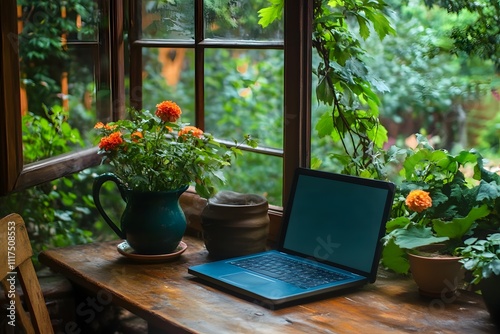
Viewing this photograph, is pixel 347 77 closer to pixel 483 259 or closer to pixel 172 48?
pixel 483 259

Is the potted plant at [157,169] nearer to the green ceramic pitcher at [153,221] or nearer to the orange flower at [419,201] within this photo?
the green ceramic pitcher at [153,221]

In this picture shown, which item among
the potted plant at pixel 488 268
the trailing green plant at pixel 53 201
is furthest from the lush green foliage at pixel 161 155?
the trailing green plant at pixel 53 201

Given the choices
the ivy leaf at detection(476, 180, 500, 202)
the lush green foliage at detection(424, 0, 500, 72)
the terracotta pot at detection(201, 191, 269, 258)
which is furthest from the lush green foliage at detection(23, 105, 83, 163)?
the ivy leaf at detection(476, 180, 500, 202)

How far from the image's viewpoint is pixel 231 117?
441cm

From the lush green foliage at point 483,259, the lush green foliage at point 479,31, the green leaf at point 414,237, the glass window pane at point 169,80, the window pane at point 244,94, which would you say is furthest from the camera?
the glass window pane at point 169,80

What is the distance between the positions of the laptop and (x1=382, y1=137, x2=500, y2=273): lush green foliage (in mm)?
59

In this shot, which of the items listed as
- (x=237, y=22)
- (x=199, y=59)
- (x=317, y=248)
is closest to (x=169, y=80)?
(x=199, y=59)

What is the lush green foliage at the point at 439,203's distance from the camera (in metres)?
1.71

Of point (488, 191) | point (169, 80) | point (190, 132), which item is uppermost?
point (169, 80)

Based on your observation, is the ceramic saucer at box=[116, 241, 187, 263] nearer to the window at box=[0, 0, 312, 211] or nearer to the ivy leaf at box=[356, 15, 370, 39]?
the window at box=[0, 0, 312, 211]

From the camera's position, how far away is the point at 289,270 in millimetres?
1907

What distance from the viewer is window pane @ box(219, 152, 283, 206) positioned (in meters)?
4.10

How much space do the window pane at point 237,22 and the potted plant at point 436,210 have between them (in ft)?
1.76

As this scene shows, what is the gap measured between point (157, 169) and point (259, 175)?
2.11 m
